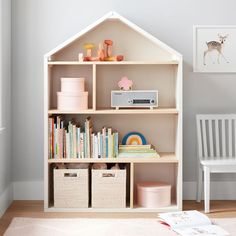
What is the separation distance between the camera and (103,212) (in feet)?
12.7

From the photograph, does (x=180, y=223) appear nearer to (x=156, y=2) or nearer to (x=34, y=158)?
(x=34, y=158)

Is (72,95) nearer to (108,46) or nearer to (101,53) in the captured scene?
(101,53)

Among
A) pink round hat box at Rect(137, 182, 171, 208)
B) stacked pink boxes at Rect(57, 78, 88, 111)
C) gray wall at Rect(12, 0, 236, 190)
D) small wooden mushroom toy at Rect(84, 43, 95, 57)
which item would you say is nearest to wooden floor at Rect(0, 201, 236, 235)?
pink round hat box at Rect(137, 182, 171, 208)

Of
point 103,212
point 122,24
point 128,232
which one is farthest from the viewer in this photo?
point 122,24

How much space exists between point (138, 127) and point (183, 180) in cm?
57

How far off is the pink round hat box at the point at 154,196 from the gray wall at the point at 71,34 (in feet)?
2.30

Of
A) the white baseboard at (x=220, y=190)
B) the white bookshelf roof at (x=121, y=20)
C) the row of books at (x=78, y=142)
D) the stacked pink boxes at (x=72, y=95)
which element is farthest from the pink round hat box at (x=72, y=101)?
the white baseboard at (x=220, y=190)

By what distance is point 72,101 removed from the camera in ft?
12.8

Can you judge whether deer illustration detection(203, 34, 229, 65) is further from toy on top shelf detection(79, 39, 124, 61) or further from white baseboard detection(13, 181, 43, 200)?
white baseboard detection(13, 181, 43, 200)

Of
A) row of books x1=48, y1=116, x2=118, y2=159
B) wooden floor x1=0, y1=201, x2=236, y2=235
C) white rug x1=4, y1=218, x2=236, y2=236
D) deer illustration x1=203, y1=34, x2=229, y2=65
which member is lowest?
white rug x1=4, y1=218, x2=236, y2=236

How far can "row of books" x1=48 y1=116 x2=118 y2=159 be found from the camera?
12.8 feet

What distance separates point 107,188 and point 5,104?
1.01 m

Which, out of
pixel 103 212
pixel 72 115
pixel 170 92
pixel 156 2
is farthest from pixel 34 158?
pixel 156 2

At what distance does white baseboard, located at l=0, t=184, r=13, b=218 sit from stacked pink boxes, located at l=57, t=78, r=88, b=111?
0.75m
